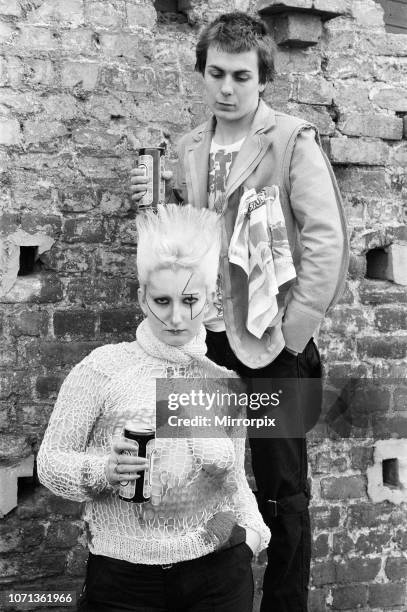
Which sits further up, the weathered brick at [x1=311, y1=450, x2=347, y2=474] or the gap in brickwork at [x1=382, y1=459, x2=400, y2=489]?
the weathered brick at [x1=311, y1=450, x2=347, y2=474]

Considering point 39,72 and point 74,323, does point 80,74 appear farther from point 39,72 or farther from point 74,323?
point 74,323

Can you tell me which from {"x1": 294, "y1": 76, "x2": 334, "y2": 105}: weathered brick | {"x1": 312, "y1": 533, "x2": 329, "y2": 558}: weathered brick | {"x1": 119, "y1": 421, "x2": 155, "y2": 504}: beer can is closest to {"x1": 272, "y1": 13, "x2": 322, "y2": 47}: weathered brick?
{"x1": 294, "y1": 76, "x2": 334, "y2": 105}: weathered brick

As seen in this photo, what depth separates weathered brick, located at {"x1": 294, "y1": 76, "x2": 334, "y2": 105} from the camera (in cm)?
433

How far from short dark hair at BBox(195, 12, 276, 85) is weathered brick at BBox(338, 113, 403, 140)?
93 centimetres

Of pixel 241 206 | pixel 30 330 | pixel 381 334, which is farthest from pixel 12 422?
pixel 381 334

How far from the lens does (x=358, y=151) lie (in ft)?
14.5

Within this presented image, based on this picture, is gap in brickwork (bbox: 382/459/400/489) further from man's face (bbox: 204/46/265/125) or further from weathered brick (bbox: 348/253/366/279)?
man's face (bbox: 204/46/265/125)

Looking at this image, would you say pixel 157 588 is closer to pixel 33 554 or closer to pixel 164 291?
pixel 164 291

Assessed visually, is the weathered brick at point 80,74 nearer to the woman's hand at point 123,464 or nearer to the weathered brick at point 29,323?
the weathered brick at point 29,323

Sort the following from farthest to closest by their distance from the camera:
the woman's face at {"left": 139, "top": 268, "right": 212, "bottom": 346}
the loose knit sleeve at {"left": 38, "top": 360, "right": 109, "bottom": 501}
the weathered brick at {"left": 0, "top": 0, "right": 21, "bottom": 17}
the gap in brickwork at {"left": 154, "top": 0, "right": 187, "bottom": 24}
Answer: the gap in brickwork at {"left": 154, "top": 0, "right": 187, "bottom": 24} → the weathered brick at {"left": 0, "top": 0, "right": 21, "bottom": 17} → the woman's face at {"left": 139, "top": 268, "right": 212, "bottom": 346} → the loose knit sleeve at {"left": 38, "top": 360, "right": 109, "bottom": 501}

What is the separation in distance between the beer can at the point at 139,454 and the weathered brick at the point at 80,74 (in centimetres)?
186

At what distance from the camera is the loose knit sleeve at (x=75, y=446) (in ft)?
8.58

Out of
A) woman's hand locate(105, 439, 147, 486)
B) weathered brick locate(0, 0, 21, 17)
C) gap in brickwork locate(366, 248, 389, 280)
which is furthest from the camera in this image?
gap in brickwork locate(366, 248, 389, 280)

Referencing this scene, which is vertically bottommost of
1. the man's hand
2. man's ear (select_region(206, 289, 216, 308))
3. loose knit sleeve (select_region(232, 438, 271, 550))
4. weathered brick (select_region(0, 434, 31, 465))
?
weathered brick (select_region(0, 434, 31, 465))
